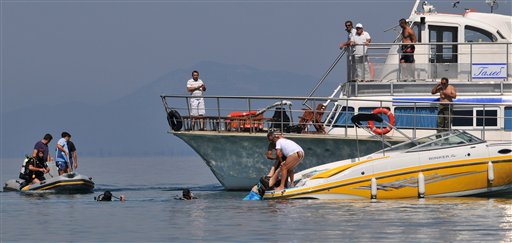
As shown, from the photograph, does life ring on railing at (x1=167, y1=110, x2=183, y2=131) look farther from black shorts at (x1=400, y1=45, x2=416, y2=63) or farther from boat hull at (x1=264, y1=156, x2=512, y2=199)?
black shorts at (x1=400, y1=45, x2=416, y2=63)

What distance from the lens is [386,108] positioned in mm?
34750

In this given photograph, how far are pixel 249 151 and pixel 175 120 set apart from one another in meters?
2.22

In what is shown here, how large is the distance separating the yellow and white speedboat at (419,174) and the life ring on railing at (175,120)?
18.2 feet

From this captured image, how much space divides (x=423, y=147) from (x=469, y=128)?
4.13 m

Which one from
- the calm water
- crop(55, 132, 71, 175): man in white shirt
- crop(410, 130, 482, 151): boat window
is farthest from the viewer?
crop(55, 132, 71, 175): man in white shirt

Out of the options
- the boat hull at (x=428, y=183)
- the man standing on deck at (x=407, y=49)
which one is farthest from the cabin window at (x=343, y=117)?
the boat hull at (x=428, y=183)

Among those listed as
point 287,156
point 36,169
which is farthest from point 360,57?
point 36,169

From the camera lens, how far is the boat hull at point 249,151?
3381cm

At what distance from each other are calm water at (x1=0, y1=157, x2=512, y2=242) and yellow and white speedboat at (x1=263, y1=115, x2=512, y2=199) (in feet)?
1.56

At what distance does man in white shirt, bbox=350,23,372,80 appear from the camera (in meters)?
35.8

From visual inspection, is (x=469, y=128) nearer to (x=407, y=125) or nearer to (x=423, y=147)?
(x=407, y=125)

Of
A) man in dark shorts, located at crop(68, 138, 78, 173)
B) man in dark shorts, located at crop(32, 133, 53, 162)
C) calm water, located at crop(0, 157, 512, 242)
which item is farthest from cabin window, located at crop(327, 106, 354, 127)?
man in dark shorts, located at crop(32, 133, 53, 162)

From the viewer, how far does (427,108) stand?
113 ft

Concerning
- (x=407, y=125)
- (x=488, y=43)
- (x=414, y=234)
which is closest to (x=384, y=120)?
(x=407, y=125)
